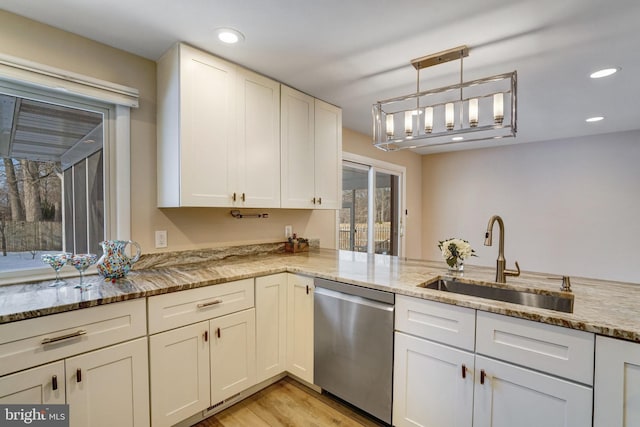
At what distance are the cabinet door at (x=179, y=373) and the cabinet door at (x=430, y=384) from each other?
3.64ft

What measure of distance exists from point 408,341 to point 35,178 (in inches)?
91.3

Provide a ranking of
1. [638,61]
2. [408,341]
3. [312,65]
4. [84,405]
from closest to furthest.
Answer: [84,405] < [408,341] < [638,61] < [312,65]

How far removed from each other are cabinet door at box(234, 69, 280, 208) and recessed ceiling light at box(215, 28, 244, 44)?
32cm

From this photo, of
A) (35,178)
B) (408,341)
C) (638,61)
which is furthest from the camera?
(638,61)

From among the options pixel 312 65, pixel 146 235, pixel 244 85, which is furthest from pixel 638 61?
pixel 146 235

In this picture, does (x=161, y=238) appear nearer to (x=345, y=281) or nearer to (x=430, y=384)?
(x=345, y=281)

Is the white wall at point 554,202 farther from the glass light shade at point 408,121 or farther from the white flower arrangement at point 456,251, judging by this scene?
the glass light shade at point 408,121

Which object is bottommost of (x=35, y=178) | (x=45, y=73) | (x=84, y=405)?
(x=84, y=405)

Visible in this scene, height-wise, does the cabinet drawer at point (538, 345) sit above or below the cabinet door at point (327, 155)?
below

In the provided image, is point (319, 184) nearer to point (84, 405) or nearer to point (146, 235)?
point (146, 235)

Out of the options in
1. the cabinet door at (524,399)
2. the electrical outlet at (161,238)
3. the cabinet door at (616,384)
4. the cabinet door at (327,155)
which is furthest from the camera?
the cabinet door at (327,155)

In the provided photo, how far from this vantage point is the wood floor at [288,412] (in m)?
1.80

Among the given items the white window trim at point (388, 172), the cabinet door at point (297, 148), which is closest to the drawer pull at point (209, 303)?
the cabinet door at point (297, 148)

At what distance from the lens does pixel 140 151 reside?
2.04 meters
